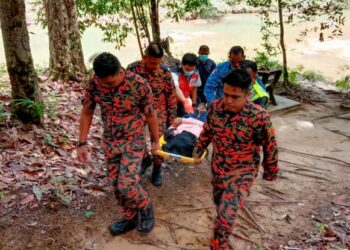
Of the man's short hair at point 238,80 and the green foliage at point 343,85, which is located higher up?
the man's short hair at point 238,80

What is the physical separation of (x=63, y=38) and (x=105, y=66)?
15.8ft

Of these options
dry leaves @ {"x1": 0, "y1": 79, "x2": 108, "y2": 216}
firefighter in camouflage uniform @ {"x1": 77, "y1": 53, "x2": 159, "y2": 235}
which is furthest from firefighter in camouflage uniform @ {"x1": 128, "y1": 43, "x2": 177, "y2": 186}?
firefighter in camouflage uniform @ {"x1": 77, "y1": 53, "x2": 159, "y2": 235}

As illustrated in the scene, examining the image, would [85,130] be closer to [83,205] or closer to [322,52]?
[83,205]

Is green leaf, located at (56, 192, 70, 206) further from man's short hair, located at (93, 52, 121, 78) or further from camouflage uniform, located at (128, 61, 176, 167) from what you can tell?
man's short hair, located at (93, 52, 121, 78)

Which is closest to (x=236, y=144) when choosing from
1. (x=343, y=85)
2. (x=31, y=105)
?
(x=31, y=105)

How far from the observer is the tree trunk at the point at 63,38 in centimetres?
725

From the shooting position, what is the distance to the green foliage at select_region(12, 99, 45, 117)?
490cm

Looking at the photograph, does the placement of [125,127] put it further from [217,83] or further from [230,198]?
[217,83]

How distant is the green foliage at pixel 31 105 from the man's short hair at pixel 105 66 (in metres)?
2.22

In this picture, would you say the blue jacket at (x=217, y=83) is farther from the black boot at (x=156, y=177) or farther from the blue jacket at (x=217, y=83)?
the black boot at (x=156, y=177)

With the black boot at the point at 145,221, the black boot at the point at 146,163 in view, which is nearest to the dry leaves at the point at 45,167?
the black boot at the point at 146,163

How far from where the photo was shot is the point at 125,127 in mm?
3412

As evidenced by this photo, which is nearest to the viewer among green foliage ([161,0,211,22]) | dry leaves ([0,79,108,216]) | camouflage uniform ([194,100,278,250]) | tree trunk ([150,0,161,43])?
camouflage uniform ([194,100,278,250])

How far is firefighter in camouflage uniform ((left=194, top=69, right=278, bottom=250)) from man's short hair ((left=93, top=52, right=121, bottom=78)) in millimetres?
925
